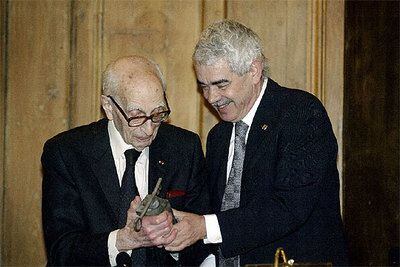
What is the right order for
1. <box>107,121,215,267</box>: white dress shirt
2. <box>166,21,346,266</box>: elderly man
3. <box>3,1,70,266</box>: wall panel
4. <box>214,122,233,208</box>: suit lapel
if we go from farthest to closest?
<box>3,1,70,266</box>: wall panel → <box>214,122,233,208</box>: suit lapel → <box>107,121,215,267</box>: white dress shirt → <box>166,21,346,266</box>: elderly man

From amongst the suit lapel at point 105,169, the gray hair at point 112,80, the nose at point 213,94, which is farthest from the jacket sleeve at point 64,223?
the nose at point 213,94

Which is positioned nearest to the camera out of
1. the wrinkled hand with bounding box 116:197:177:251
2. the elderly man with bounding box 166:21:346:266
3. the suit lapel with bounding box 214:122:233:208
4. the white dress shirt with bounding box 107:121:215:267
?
the wrinkled hand with bounding box 116:197:177:251

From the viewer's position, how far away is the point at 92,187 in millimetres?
3498

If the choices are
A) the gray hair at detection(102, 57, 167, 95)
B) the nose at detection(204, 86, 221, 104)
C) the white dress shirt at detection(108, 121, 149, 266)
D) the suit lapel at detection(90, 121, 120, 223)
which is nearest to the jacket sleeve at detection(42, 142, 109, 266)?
the suit lapel at detection(90, 121, 120, 223)

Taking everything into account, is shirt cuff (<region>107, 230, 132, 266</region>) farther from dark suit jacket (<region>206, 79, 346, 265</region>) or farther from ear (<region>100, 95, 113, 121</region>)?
A: ear (<region>100, 95, 113, 121</region>)

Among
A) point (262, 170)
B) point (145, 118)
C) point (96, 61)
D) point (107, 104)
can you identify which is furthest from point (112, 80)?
point (96, 61)

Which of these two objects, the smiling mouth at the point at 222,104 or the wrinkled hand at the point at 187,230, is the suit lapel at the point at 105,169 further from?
the smiling mouth at the point at 222,104

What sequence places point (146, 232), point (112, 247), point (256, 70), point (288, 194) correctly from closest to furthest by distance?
point (146, 232)
point (112, 247)
point (288, 194)
point (256, 70)

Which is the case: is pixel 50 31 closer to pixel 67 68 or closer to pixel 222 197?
pixel 67 68

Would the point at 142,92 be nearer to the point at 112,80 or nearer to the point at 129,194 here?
the point at 112,80

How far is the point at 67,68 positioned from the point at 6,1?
47 centimetres

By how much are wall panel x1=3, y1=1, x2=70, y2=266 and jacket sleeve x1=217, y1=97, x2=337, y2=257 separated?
4.22 ft

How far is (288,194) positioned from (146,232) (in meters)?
Result: 0.62

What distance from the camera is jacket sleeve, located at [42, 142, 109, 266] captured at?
131 inches
